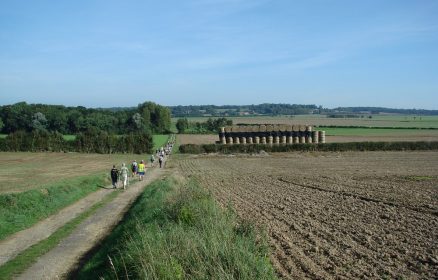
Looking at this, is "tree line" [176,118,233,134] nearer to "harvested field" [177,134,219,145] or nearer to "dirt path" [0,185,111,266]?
Result: "harvested field" [177,134,219,145]

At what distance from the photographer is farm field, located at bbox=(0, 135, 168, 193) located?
34.9 metres

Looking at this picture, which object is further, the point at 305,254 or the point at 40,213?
the point at 40,213

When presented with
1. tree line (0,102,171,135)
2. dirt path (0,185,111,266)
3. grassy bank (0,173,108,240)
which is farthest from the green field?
dirt path (0,185,111,266)

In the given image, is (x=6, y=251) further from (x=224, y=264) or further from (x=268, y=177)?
(x=268, y=177)

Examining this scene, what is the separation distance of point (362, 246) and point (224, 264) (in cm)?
624

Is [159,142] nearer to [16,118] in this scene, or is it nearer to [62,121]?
[62,121]

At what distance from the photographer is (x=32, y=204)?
20.7 meters

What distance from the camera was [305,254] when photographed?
39.3ft

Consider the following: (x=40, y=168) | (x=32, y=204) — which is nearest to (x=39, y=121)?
(x=40, y=168)

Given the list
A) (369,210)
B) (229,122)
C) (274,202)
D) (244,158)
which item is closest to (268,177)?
(274,202)

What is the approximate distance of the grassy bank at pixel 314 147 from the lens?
213 feet

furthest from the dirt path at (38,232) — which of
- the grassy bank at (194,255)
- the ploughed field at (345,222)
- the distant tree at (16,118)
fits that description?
Result: the distant tree at (16,118)

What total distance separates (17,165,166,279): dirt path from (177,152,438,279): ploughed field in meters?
4.82

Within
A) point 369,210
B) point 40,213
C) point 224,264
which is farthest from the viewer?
point 40,213
